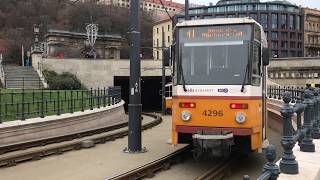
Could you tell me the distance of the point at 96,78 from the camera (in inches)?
1647

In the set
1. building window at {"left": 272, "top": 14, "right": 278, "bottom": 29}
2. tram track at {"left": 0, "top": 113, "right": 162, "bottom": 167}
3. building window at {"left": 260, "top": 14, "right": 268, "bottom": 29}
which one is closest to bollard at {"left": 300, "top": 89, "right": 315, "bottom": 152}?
tram track at {"left": 0, "top": 113, "right": 162, "bottom": 167}

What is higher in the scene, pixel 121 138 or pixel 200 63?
pixel 200 63

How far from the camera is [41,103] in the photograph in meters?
18.2

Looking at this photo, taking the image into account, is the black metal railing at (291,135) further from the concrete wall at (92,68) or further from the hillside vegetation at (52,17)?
the hillside vegetation at (52,17)

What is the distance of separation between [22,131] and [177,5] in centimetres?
14532

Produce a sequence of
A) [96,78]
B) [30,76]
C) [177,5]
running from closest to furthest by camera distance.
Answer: [30,76]
[96,78]
[177,5]

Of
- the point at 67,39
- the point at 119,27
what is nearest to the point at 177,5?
the point at 119,27

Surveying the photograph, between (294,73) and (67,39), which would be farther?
(67,39)

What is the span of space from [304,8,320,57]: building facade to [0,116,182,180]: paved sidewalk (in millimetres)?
115091

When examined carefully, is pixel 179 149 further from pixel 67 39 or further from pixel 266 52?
pixel 67 39

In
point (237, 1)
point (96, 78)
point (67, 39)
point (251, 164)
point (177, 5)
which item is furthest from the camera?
point (177, 5)

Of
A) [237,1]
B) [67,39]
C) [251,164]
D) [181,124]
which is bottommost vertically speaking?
[251,164]

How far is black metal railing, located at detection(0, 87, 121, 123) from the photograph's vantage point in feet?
57.5

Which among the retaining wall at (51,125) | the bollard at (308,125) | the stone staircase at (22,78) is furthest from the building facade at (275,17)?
the bollard at (308,125)
